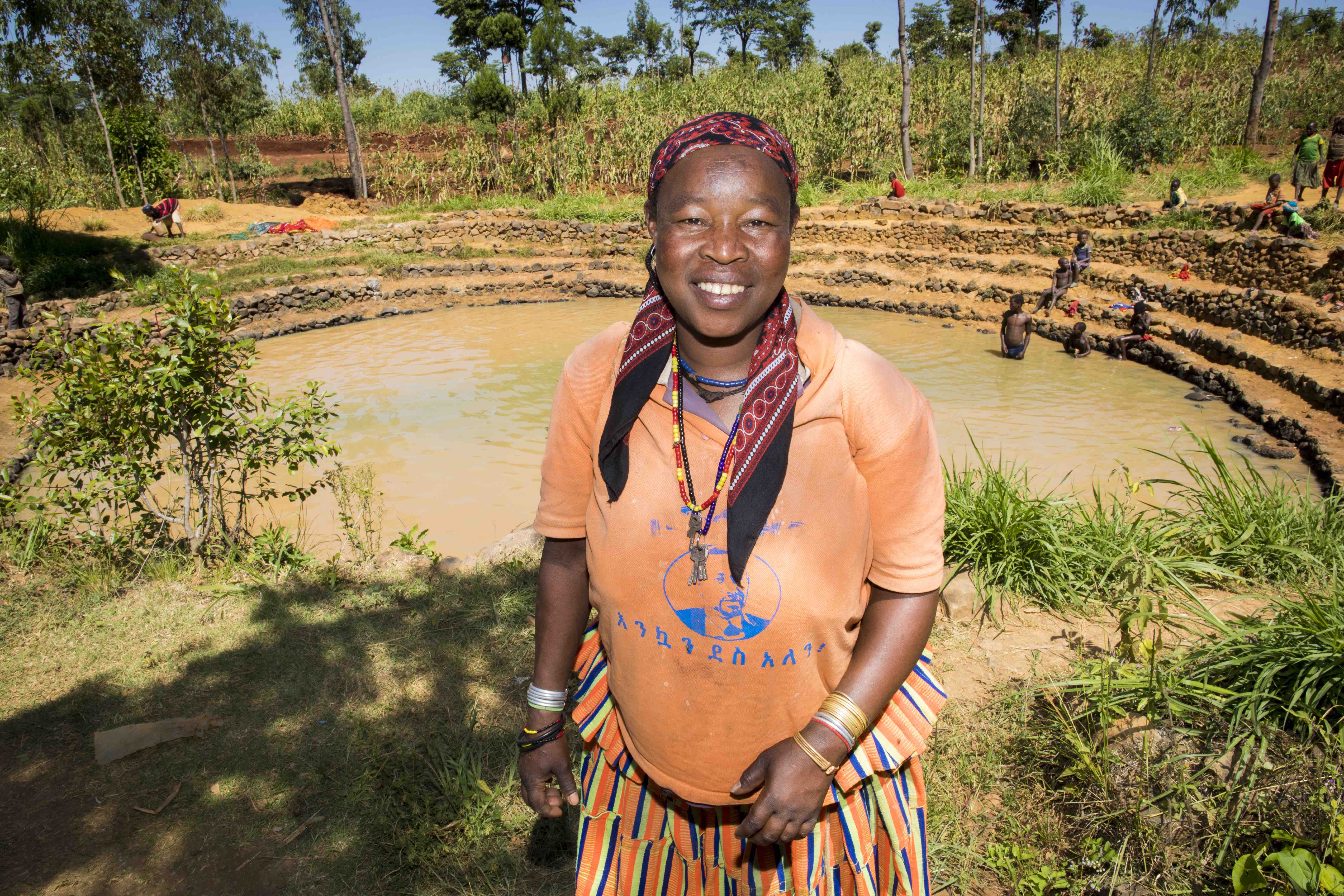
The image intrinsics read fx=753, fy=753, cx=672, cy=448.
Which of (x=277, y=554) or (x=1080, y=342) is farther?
(x=1080, y=342)

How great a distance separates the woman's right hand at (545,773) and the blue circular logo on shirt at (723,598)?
460 millimetres

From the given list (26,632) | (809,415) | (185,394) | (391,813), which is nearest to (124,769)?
(391,813)

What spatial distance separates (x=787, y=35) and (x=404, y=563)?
1768 inches

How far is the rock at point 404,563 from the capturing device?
3930mm

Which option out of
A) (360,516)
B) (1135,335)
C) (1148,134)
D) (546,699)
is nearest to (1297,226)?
(1135,335)

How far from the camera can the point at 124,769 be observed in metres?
2.53

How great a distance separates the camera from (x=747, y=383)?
1156 mm

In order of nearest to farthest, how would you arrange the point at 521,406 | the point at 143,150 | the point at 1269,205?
1. the point at 521,406
2. the point at 1269,205
3. the point at 143,150

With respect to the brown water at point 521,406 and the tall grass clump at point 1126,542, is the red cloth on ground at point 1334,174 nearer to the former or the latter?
the brown water at point 521,406

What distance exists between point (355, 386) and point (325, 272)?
6613 mm

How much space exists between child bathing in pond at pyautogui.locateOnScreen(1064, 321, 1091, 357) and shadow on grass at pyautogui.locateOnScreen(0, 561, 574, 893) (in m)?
10.2

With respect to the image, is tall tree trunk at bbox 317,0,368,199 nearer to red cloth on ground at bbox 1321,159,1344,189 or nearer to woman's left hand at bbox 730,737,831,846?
red cloth on ground at bbox 1321,159,1344,189

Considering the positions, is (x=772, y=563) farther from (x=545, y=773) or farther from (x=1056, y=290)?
(x=1056, y=290)

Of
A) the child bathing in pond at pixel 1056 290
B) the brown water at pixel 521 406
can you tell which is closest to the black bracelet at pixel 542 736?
the brown water at pixel 521 406
